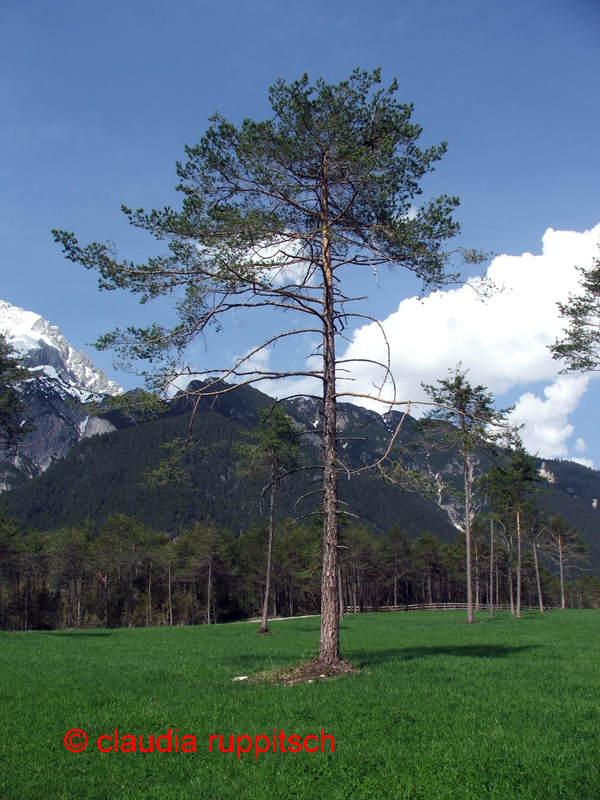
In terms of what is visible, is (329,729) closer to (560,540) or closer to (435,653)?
(435,653)

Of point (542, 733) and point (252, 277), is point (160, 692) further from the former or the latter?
point (252, 277)

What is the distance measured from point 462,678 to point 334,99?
1281cm

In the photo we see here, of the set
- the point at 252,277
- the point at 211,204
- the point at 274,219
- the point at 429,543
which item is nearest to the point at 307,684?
the point at 252,277

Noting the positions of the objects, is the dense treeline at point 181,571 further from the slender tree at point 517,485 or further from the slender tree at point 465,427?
the slender tree at point 465,427

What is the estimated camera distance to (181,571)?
62.6m

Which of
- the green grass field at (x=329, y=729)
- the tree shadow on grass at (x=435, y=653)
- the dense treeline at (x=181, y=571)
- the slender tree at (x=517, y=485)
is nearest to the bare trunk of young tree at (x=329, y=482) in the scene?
A: the green grass field at (x=329, y=729)

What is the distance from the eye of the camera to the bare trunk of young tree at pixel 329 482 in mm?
10594

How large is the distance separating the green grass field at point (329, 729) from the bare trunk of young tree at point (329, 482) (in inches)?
37.7

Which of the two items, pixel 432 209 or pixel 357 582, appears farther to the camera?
pixel 357 582

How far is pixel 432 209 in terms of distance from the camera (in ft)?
40.8

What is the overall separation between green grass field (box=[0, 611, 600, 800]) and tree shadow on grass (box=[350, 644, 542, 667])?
124 centimetres

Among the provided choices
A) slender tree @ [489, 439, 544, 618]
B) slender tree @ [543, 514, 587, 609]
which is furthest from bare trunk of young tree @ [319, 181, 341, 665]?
slender tree @ [543, 514, 587, 609]

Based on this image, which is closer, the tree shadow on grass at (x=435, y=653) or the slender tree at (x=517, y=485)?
the tree shadow on grass at (x=435, y=653)

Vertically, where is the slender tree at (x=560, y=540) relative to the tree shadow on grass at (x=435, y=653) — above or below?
above
